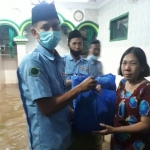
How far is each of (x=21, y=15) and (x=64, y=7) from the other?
1381 mm

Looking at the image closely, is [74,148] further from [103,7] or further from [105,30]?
[103,7]

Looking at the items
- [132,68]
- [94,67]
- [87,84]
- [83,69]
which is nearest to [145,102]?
[132,68]

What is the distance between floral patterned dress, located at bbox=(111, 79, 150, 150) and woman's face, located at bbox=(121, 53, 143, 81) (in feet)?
0.25

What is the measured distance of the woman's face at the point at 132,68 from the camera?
1.05 m

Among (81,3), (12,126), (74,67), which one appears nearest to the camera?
(74,67)

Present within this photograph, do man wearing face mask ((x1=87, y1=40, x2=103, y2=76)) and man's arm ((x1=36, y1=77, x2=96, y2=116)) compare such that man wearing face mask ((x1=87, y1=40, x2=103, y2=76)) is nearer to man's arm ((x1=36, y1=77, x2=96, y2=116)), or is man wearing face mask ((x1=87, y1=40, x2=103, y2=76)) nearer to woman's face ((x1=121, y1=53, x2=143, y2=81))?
woman's face ((x1=121, y1=53, x2=143, y2=81))

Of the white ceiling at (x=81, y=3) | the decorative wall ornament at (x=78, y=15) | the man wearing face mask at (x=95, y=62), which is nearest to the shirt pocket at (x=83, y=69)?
the man wearing face mask at (x=95, y=62)

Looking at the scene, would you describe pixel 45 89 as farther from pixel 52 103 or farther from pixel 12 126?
pixel 12 126

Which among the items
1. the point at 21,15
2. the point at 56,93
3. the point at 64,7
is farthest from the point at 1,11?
the point at 56,93

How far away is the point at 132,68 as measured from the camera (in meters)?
1.05

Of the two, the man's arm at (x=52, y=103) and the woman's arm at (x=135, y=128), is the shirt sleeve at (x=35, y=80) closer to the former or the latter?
the man's arm at (x=52, y=103)

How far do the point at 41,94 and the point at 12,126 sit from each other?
7.95 ft

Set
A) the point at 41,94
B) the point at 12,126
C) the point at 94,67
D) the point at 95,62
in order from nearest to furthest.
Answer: the point at 41,94 < the point at 94,67 < the point at 95,62 < the point at 12,126

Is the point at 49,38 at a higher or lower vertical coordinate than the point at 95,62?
higher
